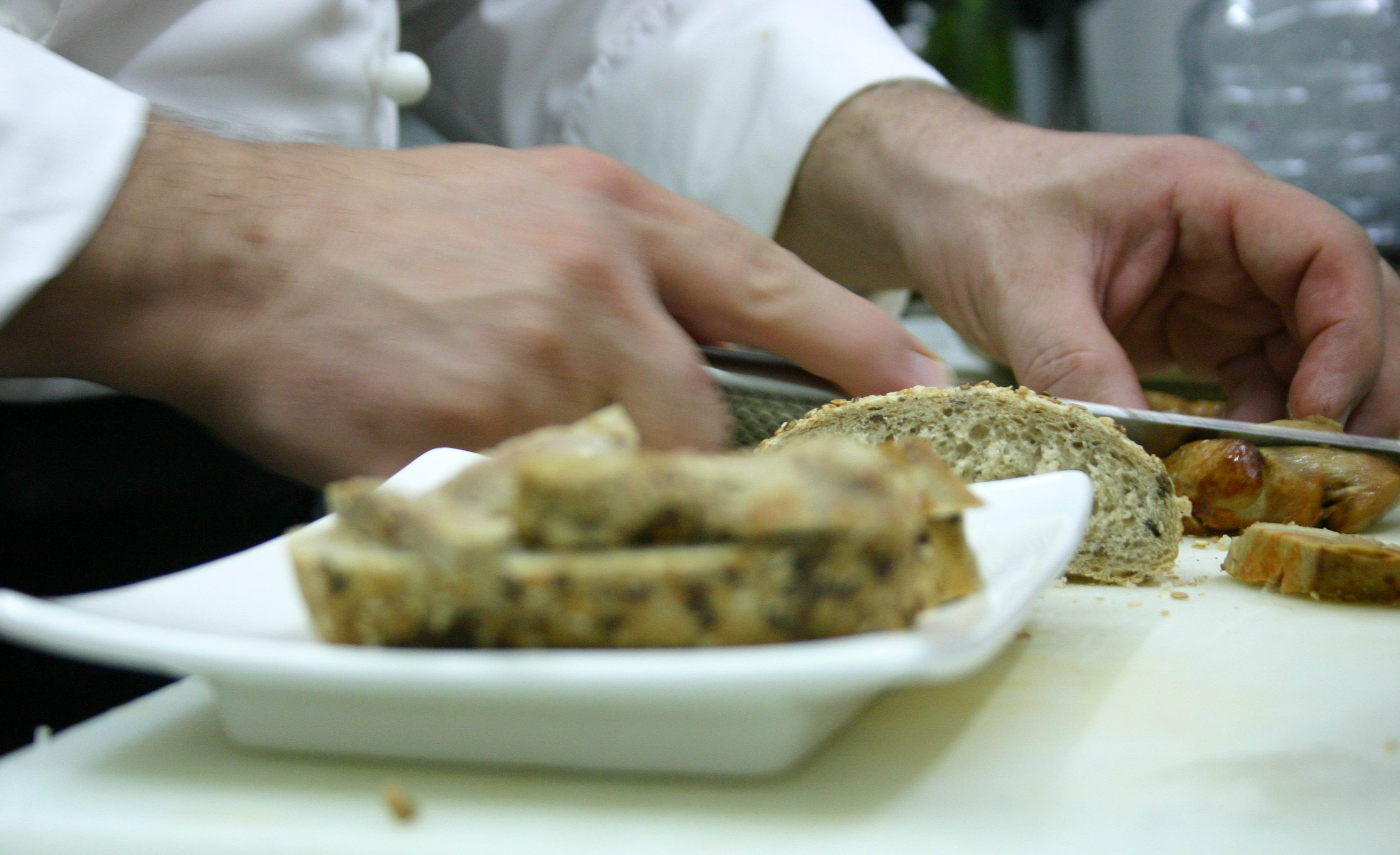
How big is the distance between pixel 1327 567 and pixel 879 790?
1.56 ft

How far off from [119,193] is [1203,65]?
9.65ft

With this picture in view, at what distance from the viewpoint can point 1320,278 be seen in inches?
52.6

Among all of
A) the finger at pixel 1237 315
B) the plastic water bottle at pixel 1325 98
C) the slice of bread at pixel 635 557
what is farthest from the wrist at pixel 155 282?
the plastic water bottle at pixel 1325 98

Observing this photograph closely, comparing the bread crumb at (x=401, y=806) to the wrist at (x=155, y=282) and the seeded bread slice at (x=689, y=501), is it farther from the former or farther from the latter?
the wrist at (x=155, y=282)

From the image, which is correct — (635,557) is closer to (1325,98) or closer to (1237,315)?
(1237,315)

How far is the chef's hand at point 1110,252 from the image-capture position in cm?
132

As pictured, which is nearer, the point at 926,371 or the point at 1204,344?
the point at 926,371

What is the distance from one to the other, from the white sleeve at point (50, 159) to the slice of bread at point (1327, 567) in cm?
86

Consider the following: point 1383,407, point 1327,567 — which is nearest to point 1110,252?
point 1383,407

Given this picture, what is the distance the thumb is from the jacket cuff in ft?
1.57

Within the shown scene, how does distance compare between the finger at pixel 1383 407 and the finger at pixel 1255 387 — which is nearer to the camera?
the finger at pixel 1383 407

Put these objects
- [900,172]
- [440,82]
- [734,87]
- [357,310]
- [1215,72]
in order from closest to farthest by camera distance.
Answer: [357,310] < [900,172] < [734,87] < [440,82] < [1215,72]

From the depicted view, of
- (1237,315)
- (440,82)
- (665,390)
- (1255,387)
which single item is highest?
(440,82)

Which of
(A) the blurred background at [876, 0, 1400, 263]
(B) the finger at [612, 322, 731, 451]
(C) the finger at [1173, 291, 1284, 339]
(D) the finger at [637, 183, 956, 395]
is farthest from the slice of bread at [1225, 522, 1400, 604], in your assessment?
(A) the blurred background at [876, 0, 1400, 263]
